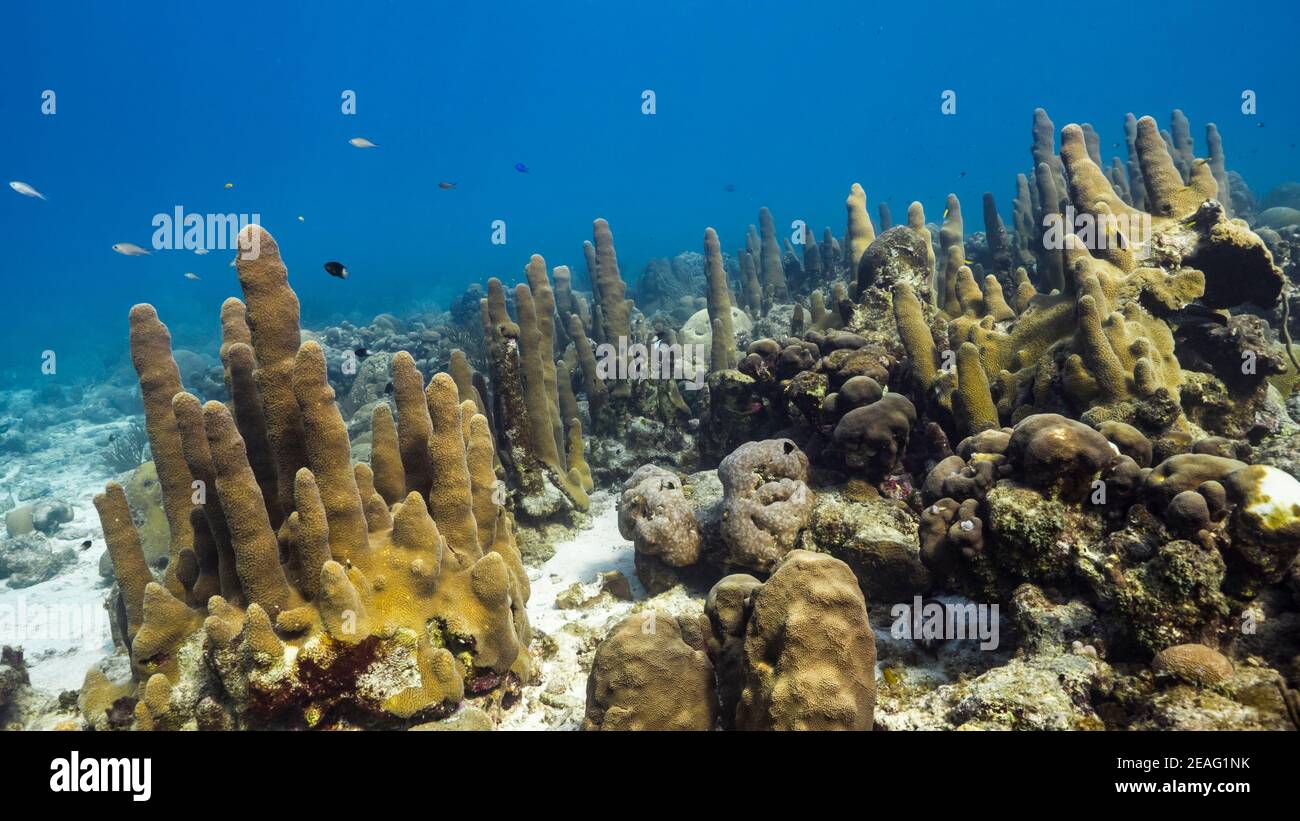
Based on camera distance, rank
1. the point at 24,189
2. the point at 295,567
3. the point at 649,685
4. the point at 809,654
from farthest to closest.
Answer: the point at 24,189 < the point at 295,567 < the point at 649,685 < the point at 809,654

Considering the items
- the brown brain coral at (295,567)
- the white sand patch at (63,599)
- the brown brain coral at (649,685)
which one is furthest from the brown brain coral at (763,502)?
the white sand patch at (63,599)

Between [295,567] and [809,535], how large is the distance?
375 centimetres

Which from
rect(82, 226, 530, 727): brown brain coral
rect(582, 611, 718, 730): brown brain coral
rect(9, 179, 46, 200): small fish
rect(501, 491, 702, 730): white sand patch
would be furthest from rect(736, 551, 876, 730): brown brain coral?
rect(9, 179, 46, 200): small fish

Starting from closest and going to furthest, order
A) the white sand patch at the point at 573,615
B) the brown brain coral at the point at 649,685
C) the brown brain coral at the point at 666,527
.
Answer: the brown brain coral at the point at 649,685 → the white sand patch at the point at 573,615 → the brown brain coral at the point at 666,527

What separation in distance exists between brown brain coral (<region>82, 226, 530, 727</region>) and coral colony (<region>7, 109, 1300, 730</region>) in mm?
18

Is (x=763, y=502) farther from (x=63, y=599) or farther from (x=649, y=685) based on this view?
(x=63, y=599)

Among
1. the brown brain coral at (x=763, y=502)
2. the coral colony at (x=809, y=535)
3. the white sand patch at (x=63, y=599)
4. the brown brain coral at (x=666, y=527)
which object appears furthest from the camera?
the white sand patch at (x=63, y=599)

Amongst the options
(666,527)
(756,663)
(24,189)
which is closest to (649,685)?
(756,663)

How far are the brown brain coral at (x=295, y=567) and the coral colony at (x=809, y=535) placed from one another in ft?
0.06

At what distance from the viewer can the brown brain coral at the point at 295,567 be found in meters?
3.34

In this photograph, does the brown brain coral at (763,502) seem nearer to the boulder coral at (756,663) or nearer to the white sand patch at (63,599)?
the boulder coral at (756,663)

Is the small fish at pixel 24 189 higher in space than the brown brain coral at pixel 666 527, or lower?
higher

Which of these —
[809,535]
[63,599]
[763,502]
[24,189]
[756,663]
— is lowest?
[63,599]

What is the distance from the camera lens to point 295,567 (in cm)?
374
